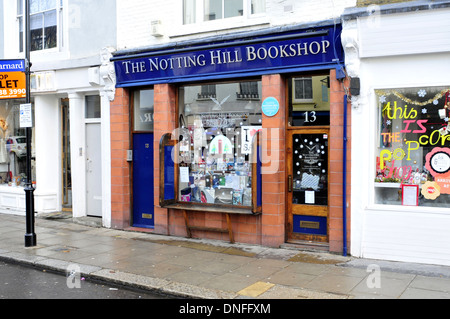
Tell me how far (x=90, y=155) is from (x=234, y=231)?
187 inches

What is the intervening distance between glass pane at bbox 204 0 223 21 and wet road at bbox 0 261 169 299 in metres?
5.88

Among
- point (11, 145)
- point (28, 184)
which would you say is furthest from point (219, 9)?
point (11, 145)

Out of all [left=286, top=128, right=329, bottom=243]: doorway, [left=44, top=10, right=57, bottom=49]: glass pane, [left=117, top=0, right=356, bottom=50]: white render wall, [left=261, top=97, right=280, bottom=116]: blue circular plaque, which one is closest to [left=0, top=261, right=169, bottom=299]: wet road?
[left=286, top=128, right=329, bottom=243]: doorway

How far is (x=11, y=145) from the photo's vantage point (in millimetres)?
13836

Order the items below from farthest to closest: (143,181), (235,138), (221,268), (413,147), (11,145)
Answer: (11,145) < (143,181) < (235,138) < (413,147) < (221,268)

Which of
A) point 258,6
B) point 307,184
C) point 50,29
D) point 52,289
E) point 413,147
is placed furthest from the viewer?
point 50,29

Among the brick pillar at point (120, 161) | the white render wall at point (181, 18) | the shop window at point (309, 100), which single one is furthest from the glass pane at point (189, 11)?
the shop window at point (309, 100)

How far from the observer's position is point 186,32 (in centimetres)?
991

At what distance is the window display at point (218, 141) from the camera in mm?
9500

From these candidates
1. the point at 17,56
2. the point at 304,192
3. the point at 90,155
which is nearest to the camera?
the point at 304,192

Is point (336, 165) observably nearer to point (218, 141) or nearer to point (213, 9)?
point (218, 141)

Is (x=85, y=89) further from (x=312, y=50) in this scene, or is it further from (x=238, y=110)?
(x=312, y=50)

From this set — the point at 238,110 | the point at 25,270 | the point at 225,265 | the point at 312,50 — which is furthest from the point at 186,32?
the point at 25,270

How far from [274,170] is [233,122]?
1497mm
